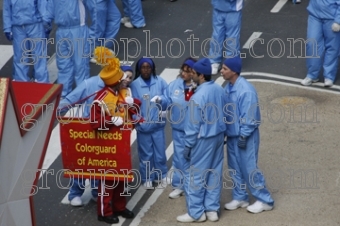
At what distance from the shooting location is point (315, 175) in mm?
12289

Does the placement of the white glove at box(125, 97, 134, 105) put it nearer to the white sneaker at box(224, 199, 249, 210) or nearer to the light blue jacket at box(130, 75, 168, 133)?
the light blue jacket at box(130, 75, 168, 133)

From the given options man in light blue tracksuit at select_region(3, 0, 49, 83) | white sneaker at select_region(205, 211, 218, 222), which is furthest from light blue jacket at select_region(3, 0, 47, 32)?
white sneaker at select_region(205, 211, 218, 222)

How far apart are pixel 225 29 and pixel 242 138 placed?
14.8 feet

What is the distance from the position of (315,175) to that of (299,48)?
4397mm

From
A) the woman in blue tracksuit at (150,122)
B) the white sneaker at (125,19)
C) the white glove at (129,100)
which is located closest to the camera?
the white glove at (129,100)

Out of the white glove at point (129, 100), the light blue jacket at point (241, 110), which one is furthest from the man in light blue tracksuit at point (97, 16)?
the light blue jacket at point (241, 110)

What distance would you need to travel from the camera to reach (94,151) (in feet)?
36.9

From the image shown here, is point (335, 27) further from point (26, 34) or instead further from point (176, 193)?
point (26, 34)

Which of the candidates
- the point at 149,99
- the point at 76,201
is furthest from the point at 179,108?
the point at 76,201

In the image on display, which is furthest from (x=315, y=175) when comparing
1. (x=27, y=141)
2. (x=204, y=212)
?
(x=27, y=141)

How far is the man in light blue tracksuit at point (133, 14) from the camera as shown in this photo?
17.0 m

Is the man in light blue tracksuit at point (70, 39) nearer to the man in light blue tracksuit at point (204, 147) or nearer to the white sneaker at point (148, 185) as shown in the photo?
the white sneaker at point (148, 185)

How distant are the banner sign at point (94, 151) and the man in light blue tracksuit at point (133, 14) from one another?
6098 millimetres

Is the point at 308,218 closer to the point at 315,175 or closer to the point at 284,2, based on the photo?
the point at 315,175
